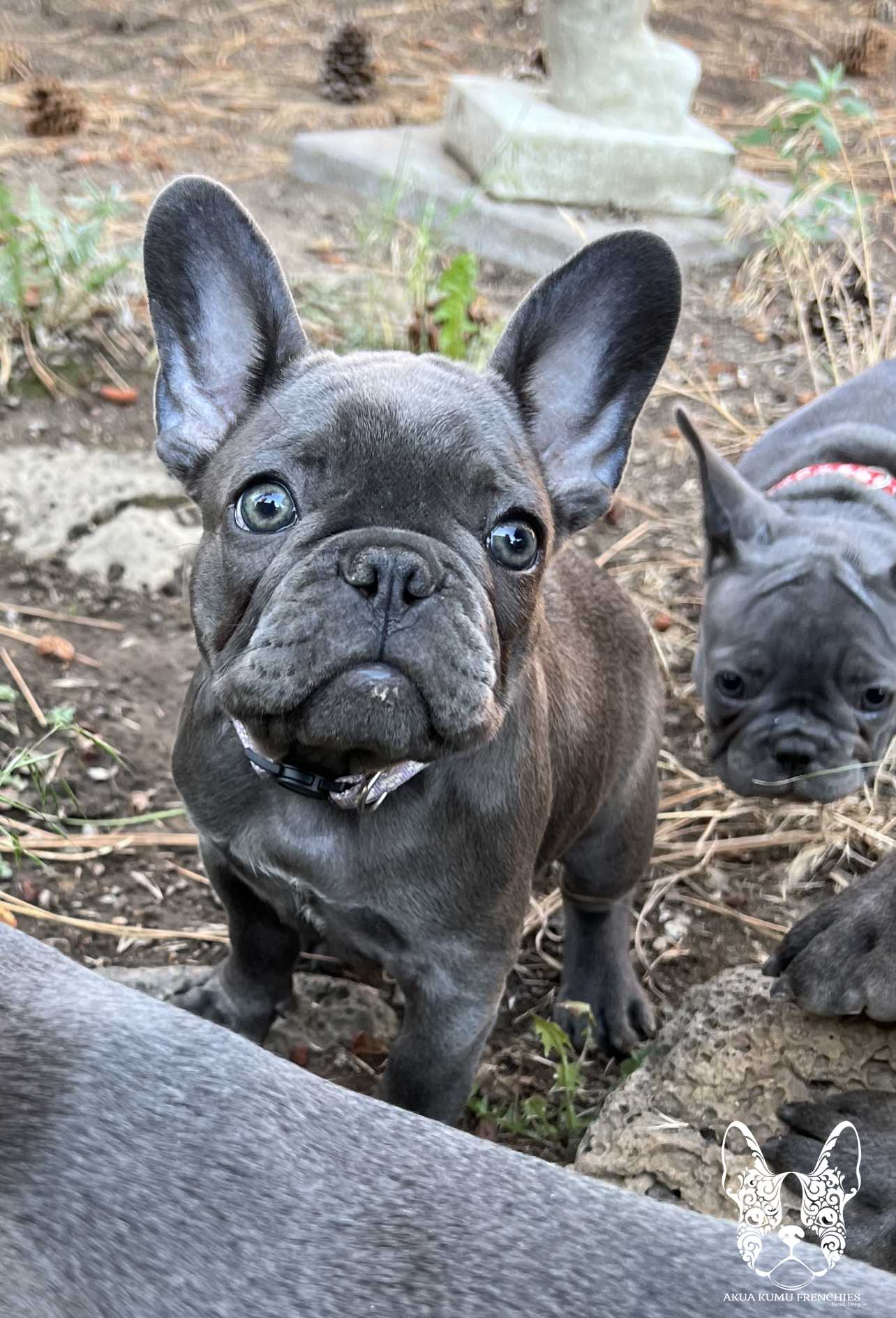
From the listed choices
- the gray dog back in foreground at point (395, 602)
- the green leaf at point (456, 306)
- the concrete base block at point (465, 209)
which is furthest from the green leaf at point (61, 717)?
the concrete base block at point (465, 209)

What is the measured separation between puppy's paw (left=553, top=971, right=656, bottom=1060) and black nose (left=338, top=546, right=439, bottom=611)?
181cm

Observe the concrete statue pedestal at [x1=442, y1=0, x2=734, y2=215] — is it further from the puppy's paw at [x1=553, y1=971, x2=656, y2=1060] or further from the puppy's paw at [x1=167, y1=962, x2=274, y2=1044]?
the puppy's paw at [x1=167, y1=962, x2=274, y2=1044]

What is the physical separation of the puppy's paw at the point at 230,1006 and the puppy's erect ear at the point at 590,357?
1398 mm

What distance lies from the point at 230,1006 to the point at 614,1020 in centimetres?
108

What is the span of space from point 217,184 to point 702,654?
2685 mm

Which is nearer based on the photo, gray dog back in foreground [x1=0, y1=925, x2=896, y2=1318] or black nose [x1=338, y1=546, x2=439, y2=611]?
gray dog back in foreground [x1=0, y1=925, x2=896, y2=1318]

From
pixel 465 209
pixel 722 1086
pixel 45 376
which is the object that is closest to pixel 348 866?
pixel 722 1086

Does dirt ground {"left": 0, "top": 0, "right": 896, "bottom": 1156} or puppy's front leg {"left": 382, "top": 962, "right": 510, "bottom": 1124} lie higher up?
puppy's front leg {"left": 382, "top": 962, "right": 510, "bottom": 1124}

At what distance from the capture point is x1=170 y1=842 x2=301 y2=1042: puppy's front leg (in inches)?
129

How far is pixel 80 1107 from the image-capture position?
1.63 metres

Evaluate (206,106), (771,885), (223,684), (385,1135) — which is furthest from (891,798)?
(206,106)

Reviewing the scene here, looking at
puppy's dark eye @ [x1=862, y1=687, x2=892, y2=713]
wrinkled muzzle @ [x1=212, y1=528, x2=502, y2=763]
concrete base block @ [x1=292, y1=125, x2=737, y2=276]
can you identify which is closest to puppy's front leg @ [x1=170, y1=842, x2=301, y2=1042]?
wrinkled muzzle @ [x1=212, y1=528, x2=502, y2=763]

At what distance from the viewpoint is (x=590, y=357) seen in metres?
3.01

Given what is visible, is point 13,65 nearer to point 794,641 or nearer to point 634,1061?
point 794,641
